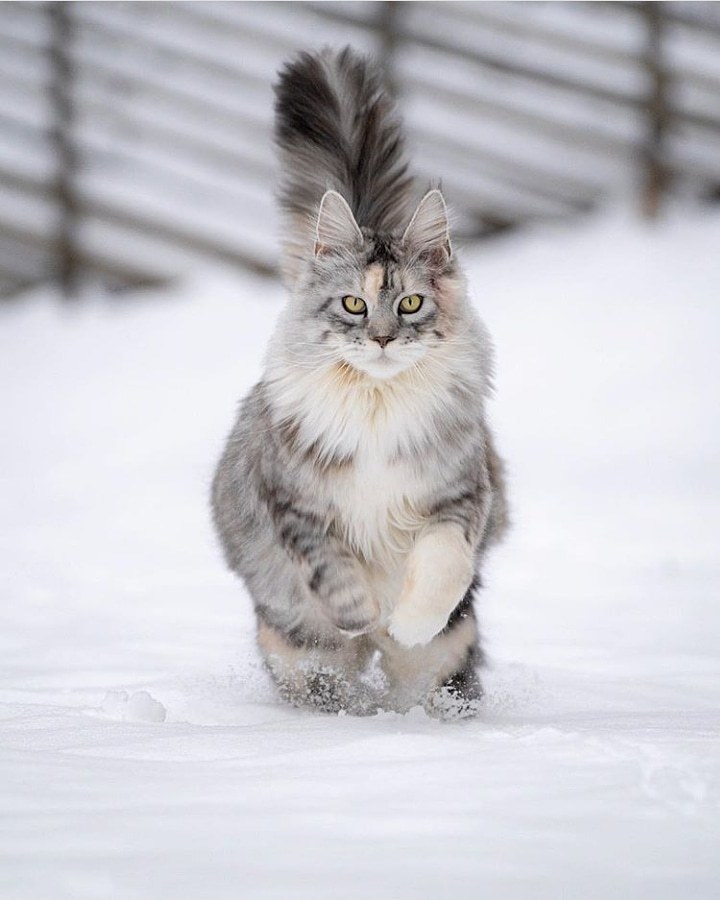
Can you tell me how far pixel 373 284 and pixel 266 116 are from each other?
21.5 ft

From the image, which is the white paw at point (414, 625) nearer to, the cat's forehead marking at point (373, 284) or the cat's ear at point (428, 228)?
the cat's forehead marking at point (373, 284)

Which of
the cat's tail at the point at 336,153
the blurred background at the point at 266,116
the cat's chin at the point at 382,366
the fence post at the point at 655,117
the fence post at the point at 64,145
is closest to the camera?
the cat's chin at the point at 382,366

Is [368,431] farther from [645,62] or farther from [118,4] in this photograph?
[118,4]

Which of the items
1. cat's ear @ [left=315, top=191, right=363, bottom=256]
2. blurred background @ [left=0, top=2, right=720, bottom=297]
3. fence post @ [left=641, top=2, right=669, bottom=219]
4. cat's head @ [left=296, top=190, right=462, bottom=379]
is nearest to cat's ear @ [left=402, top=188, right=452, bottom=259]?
cat's head @ [left=296, top=190, right=462, bottom=379]

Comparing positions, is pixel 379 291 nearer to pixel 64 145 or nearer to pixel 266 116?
pixel 266 116

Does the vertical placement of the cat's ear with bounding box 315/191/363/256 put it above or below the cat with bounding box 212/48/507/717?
above

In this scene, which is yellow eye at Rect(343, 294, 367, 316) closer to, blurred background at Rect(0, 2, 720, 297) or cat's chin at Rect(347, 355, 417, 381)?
cat's chin at Rect(347, 355, 417, 381)

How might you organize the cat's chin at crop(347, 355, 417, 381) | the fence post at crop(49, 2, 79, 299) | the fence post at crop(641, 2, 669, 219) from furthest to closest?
the fence post at crop(49, 2, 79, 299) → the fence post at crop(641, 2, 669, 219) → the cat's chin at crop(347, 355, 417, 381)

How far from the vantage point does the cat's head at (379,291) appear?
2939 mm

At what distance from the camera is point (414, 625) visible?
2.83m

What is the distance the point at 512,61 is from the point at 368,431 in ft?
20.5

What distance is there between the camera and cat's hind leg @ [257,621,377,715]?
313 cm

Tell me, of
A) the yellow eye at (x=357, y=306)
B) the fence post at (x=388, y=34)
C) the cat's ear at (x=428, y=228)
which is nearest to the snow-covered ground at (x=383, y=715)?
the yellow eye at (x=357, y=306)

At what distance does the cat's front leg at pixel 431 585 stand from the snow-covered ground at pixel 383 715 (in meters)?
0.22
